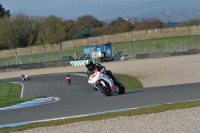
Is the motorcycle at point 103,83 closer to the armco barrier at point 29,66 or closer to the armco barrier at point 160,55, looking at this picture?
the armco barrier at point 160,55

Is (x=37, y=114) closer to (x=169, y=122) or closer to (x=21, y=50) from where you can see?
(x=169, y=122)

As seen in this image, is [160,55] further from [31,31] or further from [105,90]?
[31,31]

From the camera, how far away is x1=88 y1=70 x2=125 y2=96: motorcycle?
19.8 m

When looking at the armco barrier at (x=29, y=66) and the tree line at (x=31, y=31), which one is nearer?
the armco barrier at (x=29, y=66)

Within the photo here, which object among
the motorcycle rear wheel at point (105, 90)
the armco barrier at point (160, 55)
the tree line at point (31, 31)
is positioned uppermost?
the tree line at point (31, 31)

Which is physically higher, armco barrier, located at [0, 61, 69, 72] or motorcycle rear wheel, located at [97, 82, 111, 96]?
motorcycle rear wheel, located at [97, 82, 111, 96]

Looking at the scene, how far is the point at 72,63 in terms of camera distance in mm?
58438

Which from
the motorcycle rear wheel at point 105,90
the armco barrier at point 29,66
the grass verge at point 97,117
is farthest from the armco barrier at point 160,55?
the grass verge at point 97,117

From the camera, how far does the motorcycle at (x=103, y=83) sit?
781 inches

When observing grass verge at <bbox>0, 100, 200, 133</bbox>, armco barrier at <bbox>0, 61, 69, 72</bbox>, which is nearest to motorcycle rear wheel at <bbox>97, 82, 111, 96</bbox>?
grass verge at <bbox>0, 100, 200, 133</bbox>

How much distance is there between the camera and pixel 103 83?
20172mm

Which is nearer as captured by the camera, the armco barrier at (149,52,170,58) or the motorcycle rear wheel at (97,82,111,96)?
the motorcycle rear wheel at (97,82,111,96)

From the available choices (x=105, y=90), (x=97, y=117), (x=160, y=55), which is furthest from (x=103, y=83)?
(x=160, y=55)

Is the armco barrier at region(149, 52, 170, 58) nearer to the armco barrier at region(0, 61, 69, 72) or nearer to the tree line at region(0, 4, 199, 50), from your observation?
the armco barrier at region(0, 61, 69, 72)
